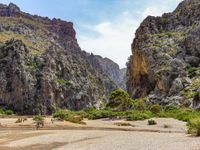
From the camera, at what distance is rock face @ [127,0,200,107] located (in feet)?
387

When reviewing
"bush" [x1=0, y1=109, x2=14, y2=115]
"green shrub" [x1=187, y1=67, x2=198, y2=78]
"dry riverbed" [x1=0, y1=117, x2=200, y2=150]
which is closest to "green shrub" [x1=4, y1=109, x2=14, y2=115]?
"bush" [x1=0, y1=109, x2=14, y2=115]

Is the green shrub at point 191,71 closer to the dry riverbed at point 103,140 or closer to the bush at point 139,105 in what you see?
the bush at point 139,105

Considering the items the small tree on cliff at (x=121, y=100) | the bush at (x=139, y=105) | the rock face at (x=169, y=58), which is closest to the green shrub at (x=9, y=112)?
the rock face at (x=169, y=58)

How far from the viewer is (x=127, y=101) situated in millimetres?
111250

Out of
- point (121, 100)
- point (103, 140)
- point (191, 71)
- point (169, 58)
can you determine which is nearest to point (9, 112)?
point (121, 100)

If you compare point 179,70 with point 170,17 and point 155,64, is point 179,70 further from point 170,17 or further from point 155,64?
point 170,17

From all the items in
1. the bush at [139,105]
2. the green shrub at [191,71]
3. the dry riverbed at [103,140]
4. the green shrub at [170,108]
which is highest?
the green shrub at [191,71]

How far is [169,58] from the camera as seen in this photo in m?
135

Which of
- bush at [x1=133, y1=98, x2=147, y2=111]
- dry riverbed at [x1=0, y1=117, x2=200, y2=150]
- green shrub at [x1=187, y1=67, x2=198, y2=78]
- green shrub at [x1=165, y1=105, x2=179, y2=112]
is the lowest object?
dry riverbed at [x1=0, y1=117, x2=200, y2=150]

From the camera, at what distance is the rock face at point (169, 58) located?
11781cm

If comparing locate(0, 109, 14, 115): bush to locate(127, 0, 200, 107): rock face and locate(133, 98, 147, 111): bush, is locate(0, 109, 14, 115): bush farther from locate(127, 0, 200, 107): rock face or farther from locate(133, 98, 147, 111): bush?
locate(133, 98, 147, 111): bush

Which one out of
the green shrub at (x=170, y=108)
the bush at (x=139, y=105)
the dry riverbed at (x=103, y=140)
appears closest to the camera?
the dry riverbed at (x=103, y=140)

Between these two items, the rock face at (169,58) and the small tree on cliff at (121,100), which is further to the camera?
the rock face at (169,58)

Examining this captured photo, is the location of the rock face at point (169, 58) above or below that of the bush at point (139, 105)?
above
